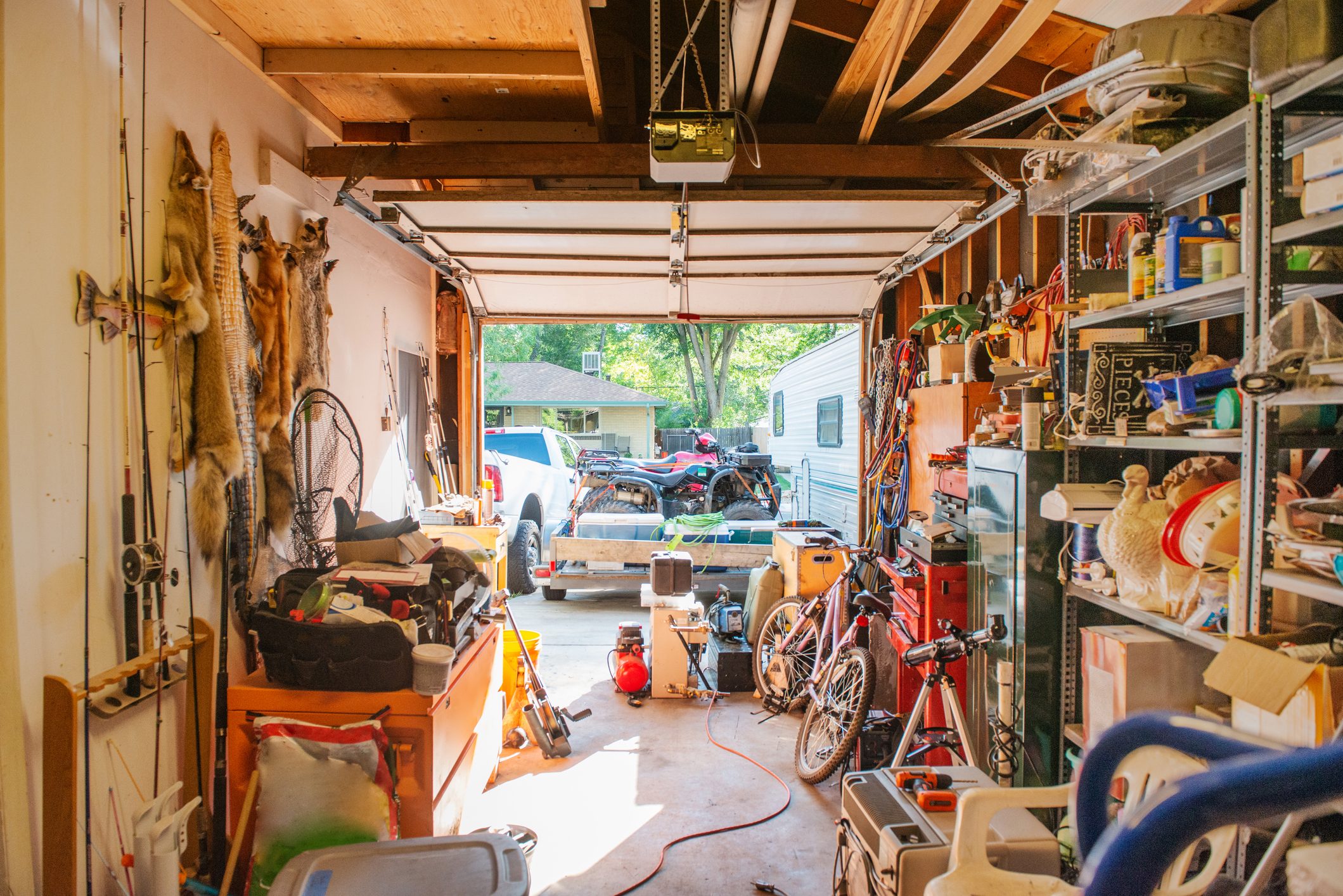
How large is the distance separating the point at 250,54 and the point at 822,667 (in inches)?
161

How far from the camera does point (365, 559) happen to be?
2.96 meters

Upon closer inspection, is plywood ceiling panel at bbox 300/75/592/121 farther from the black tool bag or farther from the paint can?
the paint can

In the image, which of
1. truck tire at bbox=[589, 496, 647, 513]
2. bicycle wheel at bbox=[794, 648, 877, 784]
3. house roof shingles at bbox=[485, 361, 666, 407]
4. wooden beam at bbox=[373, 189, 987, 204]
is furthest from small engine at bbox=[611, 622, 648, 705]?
house roof shingles at bbox=[485, 361, 666, 407]

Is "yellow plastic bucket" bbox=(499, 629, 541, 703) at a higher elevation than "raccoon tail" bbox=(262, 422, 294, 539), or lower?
lower

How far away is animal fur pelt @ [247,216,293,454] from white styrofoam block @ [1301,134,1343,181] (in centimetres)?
340

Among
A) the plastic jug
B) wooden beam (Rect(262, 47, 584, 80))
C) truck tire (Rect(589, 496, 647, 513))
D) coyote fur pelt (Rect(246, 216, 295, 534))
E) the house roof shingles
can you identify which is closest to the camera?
the plastic jug

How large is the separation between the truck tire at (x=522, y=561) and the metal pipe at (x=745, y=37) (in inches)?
211

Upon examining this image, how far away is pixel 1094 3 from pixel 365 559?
3.58 metres

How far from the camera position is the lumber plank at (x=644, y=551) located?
20.1 ft

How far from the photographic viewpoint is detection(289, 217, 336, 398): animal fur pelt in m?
3.21

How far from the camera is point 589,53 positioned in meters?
2.72

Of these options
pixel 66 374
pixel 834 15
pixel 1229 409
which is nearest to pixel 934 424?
pixel 834 15

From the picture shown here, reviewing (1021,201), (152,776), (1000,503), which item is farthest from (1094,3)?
(152,776)

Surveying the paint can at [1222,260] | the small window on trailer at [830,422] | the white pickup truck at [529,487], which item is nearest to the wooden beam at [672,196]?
the paint can at [1222,260]
